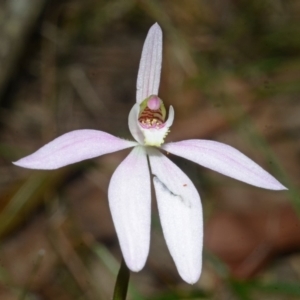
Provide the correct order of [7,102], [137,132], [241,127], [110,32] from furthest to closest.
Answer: [110,32]
[7,102]
[241,127]
[137,132]

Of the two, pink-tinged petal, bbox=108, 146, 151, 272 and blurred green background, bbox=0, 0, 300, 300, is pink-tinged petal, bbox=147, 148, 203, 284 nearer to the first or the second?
pink-tinged petal, bbox=108, 146, 151, 272

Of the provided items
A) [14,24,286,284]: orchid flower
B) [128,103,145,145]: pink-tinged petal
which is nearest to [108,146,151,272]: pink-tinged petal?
[14,24,286,284]: orchid flower

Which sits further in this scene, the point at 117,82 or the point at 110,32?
the point at 110,32

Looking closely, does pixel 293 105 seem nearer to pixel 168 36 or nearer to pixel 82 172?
pixel 168 36

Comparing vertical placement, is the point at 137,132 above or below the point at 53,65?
below

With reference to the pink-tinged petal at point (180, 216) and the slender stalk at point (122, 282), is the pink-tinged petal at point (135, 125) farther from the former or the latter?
the slender stalk at point (122, 282)

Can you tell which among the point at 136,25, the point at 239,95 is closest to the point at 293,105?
the point at 239,95

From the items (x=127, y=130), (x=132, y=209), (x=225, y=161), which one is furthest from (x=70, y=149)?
(x=127, y=130)
